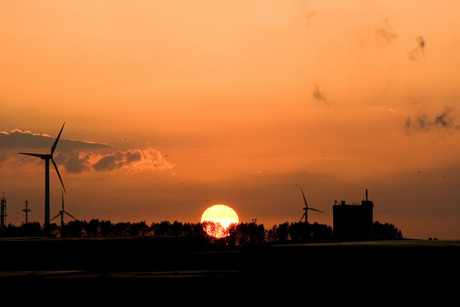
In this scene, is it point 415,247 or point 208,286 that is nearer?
point 415,247

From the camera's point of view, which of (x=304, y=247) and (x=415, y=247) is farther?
(x=304, y=247)

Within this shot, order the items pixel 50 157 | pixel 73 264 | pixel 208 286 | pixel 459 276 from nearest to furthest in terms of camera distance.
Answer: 1. pixel 459 276
2. pixel 208 286
3. pixel 73 264
4. pixel 50 157

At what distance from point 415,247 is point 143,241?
1043 inches

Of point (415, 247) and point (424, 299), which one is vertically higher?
point (415, 247)

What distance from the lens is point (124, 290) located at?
86.6 feet

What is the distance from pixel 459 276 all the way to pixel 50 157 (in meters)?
101

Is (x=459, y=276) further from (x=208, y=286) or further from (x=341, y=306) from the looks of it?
(x=208, y=286)

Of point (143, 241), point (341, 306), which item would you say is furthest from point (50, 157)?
point (341, 306)

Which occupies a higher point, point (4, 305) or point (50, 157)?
point (50, 157)

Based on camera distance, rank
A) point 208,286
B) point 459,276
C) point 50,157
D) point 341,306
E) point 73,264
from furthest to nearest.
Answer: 1. point 50,157
2. point 73,264
3. point 208,286
4. point 341,306
5. point 459,276

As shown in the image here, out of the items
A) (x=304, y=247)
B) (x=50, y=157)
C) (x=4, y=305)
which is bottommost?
(x=4, y=305)

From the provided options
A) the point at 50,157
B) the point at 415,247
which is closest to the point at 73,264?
the point at 415,247

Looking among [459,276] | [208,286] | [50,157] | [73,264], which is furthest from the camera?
[50,157]

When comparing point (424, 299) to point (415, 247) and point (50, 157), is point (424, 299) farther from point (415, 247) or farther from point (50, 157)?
point (50, 157)
